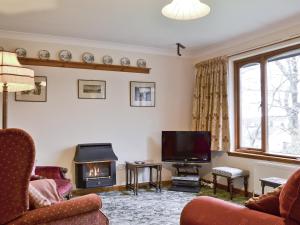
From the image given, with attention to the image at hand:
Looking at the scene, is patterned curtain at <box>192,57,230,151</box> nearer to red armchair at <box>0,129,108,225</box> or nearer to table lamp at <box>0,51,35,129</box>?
table lamp at <box>0,51,35,129</box>

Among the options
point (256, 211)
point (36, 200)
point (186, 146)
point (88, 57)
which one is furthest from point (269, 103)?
point (36, 200)

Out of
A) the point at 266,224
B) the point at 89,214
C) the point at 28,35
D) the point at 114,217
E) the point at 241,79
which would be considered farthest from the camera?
the point at 241,79

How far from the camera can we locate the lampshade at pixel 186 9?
7.73 feet

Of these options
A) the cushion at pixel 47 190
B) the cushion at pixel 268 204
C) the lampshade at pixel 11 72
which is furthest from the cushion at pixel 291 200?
the lampshade at pixel 11 72

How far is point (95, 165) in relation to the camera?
4.70 metres

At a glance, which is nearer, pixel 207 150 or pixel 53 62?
pixel 53 62

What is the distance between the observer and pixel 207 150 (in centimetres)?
500

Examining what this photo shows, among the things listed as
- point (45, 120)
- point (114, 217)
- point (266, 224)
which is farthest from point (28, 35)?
point (266, 224)

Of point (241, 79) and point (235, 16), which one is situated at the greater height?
point (235, 16)

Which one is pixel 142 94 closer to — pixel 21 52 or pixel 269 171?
pixel 21 52

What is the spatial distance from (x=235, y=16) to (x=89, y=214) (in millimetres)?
2986

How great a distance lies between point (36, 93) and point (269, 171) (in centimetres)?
361

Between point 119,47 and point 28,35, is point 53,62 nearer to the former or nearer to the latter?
point 28,35

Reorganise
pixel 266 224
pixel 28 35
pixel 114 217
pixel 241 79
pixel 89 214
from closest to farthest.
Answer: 1. pixel 266 224
2. pixel 89 214
3. pixel 114 217
4. pixel 28 35
5. pixel 241 79
